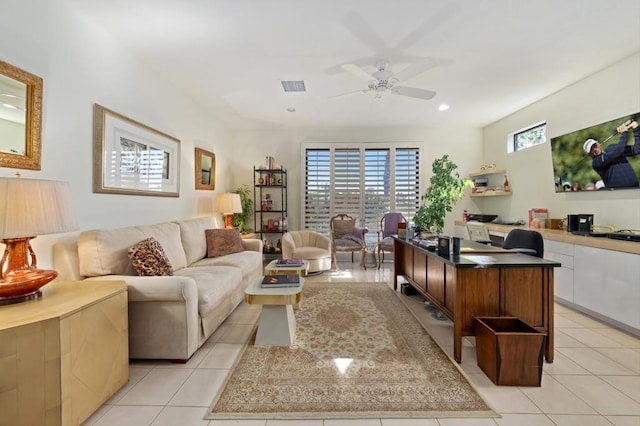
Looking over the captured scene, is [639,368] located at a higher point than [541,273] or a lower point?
lower

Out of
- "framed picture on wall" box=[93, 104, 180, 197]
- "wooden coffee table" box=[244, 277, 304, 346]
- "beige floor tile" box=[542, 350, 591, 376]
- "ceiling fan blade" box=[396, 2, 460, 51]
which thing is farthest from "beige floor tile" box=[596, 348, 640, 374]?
"framed picture on wall" box=[93, 104, 180, 197]

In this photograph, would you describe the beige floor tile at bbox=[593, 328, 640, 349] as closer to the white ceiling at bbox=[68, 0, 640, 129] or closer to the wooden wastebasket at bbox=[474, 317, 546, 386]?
the wooden wastebasket at bbox=[474, 317, 546, 386]

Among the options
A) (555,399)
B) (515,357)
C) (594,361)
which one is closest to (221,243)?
(515,357)

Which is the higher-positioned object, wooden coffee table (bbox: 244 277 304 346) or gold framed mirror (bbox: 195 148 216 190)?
gold framed mirror (bbox: 195 148 216 190)

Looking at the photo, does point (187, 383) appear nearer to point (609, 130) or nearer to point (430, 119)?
point (609, 130)

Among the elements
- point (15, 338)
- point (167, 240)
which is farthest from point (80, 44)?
point (15, 338)

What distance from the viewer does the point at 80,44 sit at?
2340 millimetres

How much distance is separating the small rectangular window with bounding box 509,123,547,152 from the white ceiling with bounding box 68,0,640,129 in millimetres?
564

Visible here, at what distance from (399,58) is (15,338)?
143 inches

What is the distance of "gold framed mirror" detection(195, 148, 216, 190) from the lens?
4.36 meters

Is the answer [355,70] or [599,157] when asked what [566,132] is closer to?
[599,157]

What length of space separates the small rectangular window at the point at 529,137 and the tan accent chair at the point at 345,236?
2.97 meters

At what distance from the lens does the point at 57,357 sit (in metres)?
1.34

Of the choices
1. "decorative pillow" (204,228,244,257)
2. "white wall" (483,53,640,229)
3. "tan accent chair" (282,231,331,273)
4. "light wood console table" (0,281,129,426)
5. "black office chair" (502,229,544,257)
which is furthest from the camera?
"tan accent chair" (282,231,331,273)
